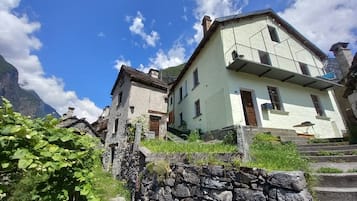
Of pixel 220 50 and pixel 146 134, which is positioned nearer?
pixel 146 134

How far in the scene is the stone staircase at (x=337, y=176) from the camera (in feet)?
11.7

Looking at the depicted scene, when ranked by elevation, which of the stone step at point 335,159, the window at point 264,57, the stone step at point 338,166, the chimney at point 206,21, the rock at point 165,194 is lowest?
the rock at point 165,194

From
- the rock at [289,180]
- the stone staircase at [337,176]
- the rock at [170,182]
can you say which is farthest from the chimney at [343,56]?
the rock at [170,182]

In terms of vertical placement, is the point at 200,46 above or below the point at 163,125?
above

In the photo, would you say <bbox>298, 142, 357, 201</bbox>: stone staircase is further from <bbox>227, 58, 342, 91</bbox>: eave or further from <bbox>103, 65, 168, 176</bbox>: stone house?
<bbox>103, 65, 168, 176</bbox>: stone house

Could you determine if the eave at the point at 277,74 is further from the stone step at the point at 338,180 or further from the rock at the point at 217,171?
the stone step at the point at 338,180

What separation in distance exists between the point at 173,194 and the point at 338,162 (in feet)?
15.1

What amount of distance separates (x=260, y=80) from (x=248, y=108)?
206cm

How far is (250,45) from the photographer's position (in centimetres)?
1220

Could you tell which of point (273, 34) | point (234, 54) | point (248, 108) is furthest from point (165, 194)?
point (273, 34)

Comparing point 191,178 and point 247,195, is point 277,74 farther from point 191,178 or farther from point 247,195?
point 247,195

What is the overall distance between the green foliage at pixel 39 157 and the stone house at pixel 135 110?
1058 cm

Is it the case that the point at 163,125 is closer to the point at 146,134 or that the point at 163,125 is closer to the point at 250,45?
the point at 146,134

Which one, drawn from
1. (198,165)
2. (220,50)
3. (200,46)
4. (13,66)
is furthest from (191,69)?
(13,66)
